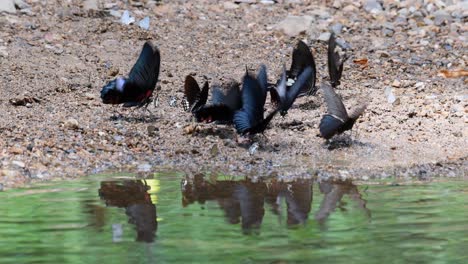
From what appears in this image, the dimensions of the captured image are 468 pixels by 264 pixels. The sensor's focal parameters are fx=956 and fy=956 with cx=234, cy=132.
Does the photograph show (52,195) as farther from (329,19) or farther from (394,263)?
(329,19)

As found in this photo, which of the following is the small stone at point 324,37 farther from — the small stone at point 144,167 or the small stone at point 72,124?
the small stone at point 144,167

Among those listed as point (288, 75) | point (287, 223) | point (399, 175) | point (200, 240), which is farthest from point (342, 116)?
point (200, 240)

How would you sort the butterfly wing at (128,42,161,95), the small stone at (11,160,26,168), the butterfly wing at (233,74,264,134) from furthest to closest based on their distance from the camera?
the butterfly wing at (128,42,161,95) < the butterfly wing at (233,74,264,134) < the small stone at (11,160,26,168)

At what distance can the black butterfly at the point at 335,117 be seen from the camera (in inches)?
316

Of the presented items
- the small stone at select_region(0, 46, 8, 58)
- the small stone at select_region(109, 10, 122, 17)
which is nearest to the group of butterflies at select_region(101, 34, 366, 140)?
the small stone at select_region(0, 46, 8, 58)

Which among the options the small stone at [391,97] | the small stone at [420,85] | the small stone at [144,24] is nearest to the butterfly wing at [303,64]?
the small stone at [391,97]

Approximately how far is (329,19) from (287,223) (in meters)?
7.08

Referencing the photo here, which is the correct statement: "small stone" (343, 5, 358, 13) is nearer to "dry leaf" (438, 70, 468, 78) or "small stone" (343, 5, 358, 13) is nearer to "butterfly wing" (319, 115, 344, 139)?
"dry leaf" (438, 70, 468, 78)

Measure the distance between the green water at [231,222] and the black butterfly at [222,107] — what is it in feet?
4.18

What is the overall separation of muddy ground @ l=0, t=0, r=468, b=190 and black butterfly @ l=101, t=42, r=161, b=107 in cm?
24

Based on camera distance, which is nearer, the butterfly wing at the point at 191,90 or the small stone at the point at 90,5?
the butterfly wing at the point at 191,90

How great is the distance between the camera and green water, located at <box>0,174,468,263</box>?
4.62 m

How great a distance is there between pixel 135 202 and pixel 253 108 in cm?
212

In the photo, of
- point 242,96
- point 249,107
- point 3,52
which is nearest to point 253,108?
point 249,107
